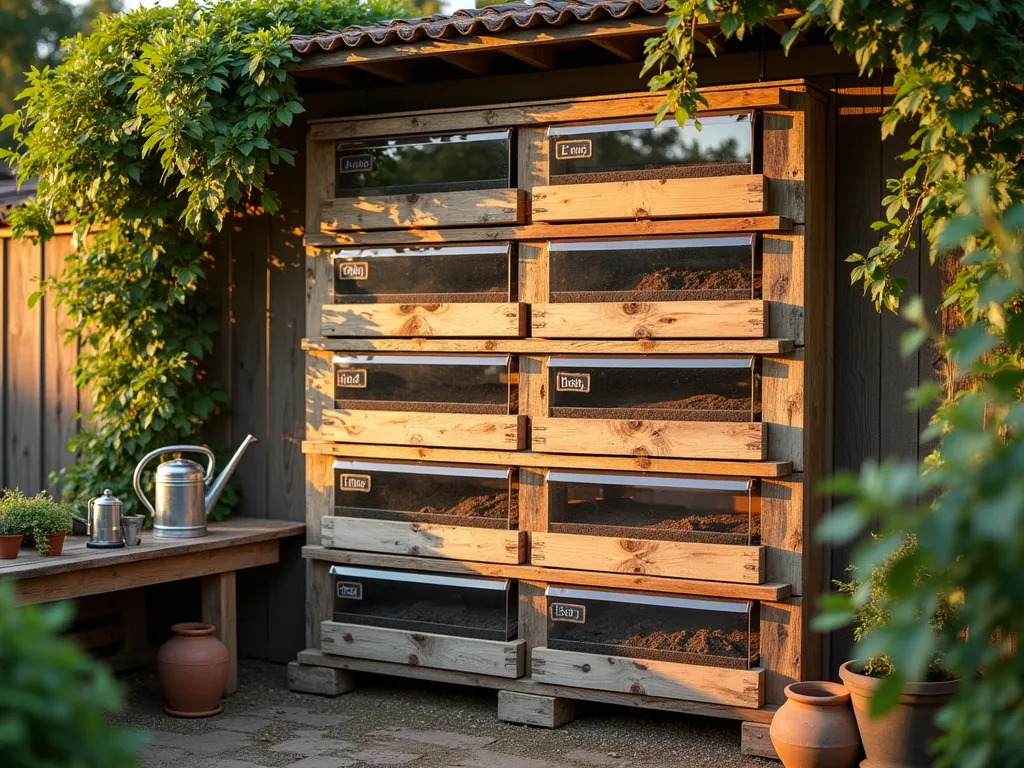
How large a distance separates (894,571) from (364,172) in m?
4.33

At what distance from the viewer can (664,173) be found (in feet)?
15.8

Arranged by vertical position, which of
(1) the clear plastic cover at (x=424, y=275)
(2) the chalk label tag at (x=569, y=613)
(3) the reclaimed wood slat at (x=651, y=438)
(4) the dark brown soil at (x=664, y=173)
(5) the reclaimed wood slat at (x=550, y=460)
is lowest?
(2) the chalk label tag at (x=569, y=613)

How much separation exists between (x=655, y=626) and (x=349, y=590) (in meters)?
1.51

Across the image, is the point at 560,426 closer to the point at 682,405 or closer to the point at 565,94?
the point at 682,405

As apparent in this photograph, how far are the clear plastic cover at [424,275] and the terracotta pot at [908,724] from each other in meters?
2.26

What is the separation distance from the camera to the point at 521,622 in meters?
5.12

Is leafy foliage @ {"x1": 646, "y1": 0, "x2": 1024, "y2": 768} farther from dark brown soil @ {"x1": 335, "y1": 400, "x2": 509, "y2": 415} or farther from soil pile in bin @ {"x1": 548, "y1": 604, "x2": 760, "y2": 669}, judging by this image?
dark brown soil @ {"x1": 335, "y1": 400, "x2": 509, "y2": 415}

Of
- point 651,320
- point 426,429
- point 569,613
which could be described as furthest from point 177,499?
point 651,320

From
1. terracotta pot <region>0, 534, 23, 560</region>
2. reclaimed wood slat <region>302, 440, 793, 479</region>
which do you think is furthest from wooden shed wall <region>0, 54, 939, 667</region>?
terracotta pot <region>0, 534, 23, 560</region>

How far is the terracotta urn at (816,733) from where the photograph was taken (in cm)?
421

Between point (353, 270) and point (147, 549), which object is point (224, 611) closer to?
point (147, 549)

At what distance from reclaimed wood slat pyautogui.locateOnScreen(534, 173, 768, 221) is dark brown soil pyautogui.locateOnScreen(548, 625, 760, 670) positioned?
1683 millimetres

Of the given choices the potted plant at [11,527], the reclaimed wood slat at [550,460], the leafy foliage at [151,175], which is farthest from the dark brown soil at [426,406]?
the potted plant at [11,527]

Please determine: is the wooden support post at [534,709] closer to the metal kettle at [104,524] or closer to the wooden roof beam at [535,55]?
the metal kettle at [104,524]
